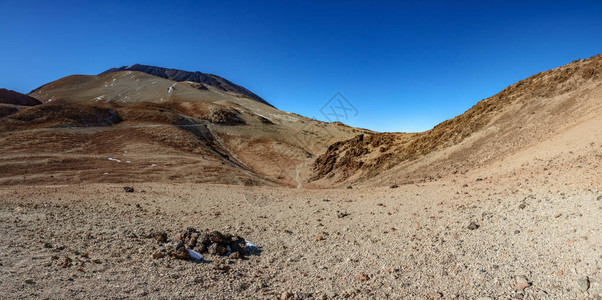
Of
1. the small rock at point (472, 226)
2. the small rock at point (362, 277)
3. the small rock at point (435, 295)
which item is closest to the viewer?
the small rock at point (435, 295)

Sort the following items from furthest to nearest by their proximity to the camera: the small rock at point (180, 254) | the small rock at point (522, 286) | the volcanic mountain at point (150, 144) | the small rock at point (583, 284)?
1. the volcanic mountain at point (150, 144)
2. the small rock at point (180, 254)
3. the small rock at point (522, 286)
4. the small rock at point (583, 284)

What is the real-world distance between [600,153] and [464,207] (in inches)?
234

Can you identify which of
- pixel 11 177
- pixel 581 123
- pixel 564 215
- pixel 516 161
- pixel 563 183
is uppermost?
pixel 581 123

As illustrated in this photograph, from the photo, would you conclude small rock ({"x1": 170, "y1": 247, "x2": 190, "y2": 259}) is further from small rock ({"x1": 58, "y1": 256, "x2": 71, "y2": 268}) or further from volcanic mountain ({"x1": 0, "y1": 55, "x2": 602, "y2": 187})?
volcanic mountain ({"x1": 0, "y1": 55, "x2": 602, "y2": 187})

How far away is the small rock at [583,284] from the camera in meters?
5.02

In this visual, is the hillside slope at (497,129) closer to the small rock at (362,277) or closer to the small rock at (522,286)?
the small rock at (522,286)

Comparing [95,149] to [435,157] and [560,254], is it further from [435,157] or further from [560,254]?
[560,254]

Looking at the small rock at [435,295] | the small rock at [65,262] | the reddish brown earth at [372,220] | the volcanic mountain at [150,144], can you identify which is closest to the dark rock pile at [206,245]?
the reddish brown earth at [372,220]

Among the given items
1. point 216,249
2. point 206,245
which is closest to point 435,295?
point 216,249

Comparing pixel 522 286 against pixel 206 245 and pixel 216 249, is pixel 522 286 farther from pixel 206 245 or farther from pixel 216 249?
pixel 206 245

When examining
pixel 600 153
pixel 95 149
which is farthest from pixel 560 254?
pixel 95 149

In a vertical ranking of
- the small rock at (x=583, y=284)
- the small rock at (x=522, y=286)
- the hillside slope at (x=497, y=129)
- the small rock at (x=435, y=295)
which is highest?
the hillside slope at (x=497, y=129)

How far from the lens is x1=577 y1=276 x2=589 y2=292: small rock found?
16.5 feet

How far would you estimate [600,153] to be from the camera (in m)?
10.8
